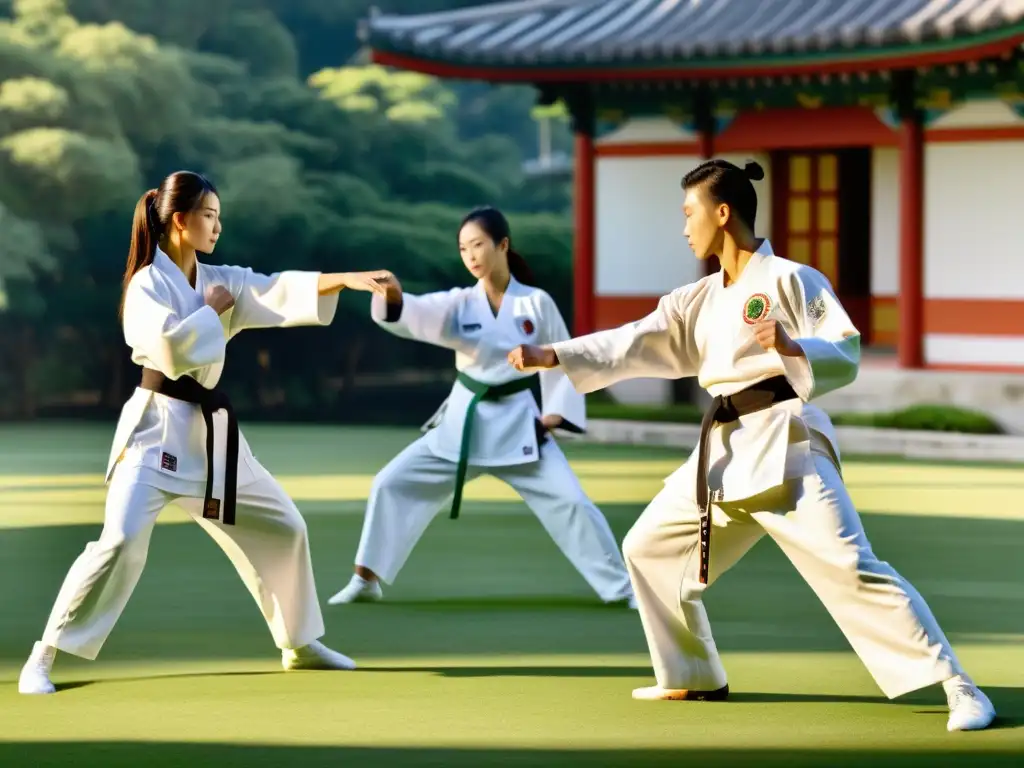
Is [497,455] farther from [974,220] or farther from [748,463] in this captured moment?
[974,220]

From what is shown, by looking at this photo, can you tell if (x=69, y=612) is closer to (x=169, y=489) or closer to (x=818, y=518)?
(x=169, y=489)

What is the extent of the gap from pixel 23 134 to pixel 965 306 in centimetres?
1002

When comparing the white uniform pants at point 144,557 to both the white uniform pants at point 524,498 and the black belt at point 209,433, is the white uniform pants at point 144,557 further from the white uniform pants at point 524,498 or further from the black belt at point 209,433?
the white uniform pants at point 524,498

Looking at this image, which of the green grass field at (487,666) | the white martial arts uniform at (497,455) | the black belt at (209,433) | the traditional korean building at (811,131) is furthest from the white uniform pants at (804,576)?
the traditional korean building at (811,131)

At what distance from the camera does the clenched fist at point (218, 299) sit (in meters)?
5.72

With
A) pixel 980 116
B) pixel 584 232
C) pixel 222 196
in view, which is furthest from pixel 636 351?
pixel 222 196

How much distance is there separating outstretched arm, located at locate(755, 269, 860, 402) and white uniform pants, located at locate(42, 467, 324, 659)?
1731mm

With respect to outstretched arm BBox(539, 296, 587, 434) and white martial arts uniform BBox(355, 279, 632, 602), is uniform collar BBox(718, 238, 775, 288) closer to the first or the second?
white martial arts uniform BBox(355, 279, 632, 602)

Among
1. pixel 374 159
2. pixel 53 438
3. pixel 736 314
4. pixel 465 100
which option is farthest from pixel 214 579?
pixel 465 100

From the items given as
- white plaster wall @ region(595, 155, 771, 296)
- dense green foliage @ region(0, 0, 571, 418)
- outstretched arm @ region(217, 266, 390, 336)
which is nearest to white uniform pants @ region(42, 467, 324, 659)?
outstretched arm @ region(217, 266, 390, 336)

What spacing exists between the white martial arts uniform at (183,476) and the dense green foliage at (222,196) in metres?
14.0

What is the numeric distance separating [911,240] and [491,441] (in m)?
9.62

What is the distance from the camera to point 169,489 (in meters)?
5.70

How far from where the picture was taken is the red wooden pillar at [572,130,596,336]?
1817cm
